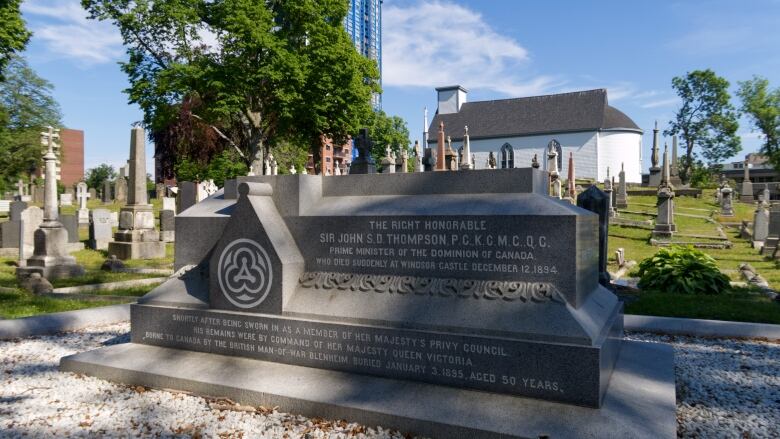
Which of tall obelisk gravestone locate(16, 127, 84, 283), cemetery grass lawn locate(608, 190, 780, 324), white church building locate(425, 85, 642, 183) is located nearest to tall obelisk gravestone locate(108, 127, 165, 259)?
tall obelisk gravestone locate(16, 127, 84, 283)

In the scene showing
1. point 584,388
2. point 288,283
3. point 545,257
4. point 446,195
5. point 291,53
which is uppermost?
point 291,53

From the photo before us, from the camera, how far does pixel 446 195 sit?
5.05 metres

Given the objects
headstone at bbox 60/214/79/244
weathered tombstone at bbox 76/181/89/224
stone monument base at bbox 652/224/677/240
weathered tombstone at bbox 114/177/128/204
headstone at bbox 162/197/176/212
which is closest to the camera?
headstone at bbox 60/214/79/244

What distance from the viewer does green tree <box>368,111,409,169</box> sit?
201ft

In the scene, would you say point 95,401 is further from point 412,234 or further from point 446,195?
point 446,195

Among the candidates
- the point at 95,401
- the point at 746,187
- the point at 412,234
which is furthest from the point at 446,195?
the point at 746,187

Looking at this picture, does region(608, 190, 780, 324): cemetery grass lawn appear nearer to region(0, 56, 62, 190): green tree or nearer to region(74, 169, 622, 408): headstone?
region(74, 169, 622, 408): headstone

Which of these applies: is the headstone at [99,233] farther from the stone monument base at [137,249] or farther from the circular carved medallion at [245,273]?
the circular carved medallion at [245,273]

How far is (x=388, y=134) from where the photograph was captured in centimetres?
6250

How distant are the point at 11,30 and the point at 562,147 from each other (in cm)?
5497

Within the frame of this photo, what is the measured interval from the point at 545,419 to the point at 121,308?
264 inches

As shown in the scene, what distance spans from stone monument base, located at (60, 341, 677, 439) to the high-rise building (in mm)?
82375

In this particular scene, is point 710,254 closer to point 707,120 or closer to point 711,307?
point 711,307

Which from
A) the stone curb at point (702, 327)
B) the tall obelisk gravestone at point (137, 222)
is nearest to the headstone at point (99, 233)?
the tall obelisk gravestone at point (137, 222)
